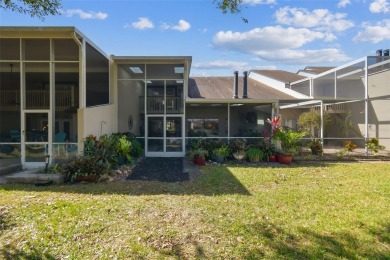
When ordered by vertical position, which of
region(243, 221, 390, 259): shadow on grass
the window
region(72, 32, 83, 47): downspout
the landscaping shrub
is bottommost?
region(243, 221, 390, 259): shadow on grass

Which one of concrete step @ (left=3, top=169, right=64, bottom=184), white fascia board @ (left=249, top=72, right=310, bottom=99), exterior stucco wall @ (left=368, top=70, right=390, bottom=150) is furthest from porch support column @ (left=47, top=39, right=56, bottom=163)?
exterior stucco wall @ (left=368, top=70, right=390, bottom=150)

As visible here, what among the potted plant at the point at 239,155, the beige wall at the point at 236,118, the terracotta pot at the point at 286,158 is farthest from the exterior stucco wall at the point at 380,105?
the potted plant at the point at 239,155

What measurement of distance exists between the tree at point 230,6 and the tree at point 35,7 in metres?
3.38

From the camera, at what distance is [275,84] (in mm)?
19938

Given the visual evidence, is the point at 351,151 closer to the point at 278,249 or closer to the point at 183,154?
the point at 183,154

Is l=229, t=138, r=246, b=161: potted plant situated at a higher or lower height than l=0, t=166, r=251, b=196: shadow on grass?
higher

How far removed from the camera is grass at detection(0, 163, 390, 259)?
376 cm

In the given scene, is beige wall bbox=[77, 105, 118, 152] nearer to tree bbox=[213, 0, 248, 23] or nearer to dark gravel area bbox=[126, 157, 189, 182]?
dark gravel area bbox=[126, 157, 189, 182]

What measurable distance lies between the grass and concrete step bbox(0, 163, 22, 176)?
1958 mm

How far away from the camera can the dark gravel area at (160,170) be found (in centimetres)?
854

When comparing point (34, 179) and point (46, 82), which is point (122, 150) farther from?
point (46, 82)

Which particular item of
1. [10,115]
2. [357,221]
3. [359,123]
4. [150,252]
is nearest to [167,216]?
[150,252]

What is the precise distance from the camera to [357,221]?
4672mm

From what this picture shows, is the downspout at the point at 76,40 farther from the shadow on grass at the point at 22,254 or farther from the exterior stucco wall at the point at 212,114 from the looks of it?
the shadow on grass at the point at 22,254
